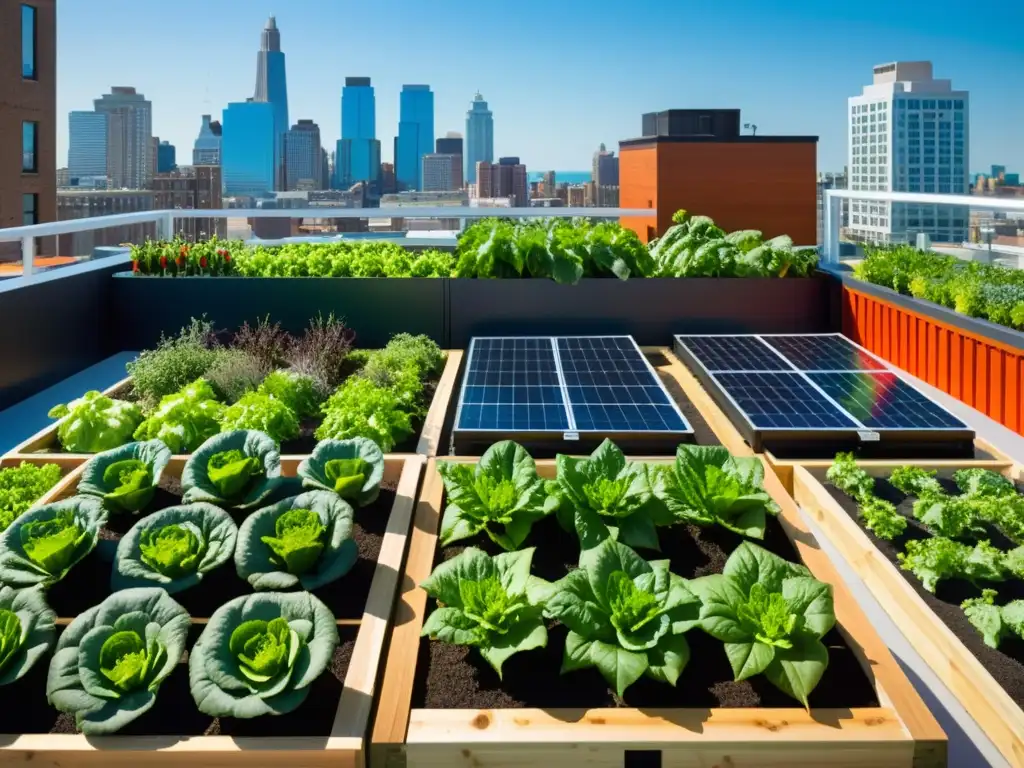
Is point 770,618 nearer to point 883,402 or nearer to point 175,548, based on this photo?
point 175,548

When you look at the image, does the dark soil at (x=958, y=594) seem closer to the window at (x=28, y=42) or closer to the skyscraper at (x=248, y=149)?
the window at (x=28, y=42)

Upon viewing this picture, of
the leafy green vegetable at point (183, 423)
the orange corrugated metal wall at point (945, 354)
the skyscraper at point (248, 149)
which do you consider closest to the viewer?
the leafy green vegetable at point (183, 423)

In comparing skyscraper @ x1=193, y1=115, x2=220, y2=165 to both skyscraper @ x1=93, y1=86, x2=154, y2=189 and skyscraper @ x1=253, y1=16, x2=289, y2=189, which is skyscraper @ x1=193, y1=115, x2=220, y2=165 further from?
skyscraper @ x1=93, y1=86, x2=154, y2=189

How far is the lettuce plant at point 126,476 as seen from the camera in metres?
3.22

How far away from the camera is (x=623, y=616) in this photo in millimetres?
2438

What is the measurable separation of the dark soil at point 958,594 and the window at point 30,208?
42.2m

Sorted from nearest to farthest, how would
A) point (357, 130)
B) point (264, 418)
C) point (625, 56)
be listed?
1. point (264, 418)
2. point (625, 56)
3. point (357, 130)

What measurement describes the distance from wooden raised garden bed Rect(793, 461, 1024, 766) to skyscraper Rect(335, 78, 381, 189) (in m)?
128

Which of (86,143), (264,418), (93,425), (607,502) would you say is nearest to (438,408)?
(264,418)

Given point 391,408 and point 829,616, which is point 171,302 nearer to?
point 391,408

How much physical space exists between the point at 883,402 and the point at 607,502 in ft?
6.55

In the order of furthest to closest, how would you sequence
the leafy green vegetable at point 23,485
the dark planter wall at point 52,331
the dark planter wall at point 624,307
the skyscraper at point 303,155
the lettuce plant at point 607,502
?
the skyscraper at point 303,155, the dark planter wall at point 624,307, the dark planter wall at point 52,331, the leafy green vegetable at point 23,485, the lettuce plant at point 607,502

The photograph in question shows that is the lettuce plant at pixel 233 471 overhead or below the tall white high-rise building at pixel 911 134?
below

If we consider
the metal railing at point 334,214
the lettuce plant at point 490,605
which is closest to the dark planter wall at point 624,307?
the metal railing at point 334,214
